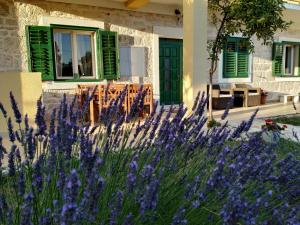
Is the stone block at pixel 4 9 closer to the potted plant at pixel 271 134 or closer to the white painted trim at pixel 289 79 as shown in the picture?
the potted plant at pixel 271 134

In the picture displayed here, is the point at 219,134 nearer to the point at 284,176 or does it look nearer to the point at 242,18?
the point at 284,176

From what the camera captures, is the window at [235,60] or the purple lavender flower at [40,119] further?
the window at [235,60]

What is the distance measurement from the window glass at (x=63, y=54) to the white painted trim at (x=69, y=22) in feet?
1.08

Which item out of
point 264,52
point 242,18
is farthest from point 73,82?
point 264,52

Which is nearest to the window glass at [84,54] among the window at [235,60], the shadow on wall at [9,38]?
the shadow on wall at [9,38]

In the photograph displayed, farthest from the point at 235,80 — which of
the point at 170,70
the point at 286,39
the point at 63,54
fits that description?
the point at 63,54

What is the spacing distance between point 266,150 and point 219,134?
0.35 metres

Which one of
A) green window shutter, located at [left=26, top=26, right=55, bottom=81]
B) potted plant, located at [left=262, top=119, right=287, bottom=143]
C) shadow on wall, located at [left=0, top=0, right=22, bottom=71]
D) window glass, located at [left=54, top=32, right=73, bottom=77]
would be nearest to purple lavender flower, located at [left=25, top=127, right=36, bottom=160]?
potted plant, located at [left=262, top=119, right=287, bottom=143]

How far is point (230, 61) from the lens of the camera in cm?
986

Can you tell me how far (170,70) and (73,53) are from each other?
3.01 metres

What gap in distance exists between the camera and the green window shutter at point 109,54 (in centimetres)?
708

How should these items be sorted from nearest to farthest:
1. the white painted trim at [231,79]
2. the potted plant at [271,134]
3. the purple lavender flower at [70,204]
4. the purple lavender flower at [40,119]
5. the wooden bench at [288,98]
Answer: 1. the purple lavender flower at [70,204]
2. the purple lavender flower at [40,119]
3. the potted plant at [271,134]
4. the white painted trim at [231,79]
5. the wooden bench at [288,98]

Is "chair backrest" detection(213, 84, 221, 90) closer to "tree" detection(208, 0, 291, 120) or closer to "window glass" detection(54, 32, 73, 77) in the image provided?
"tree" detection(208, 0, 291, 120)

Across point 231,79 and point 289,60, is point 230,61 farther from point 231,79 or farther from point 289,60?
point 289,60
